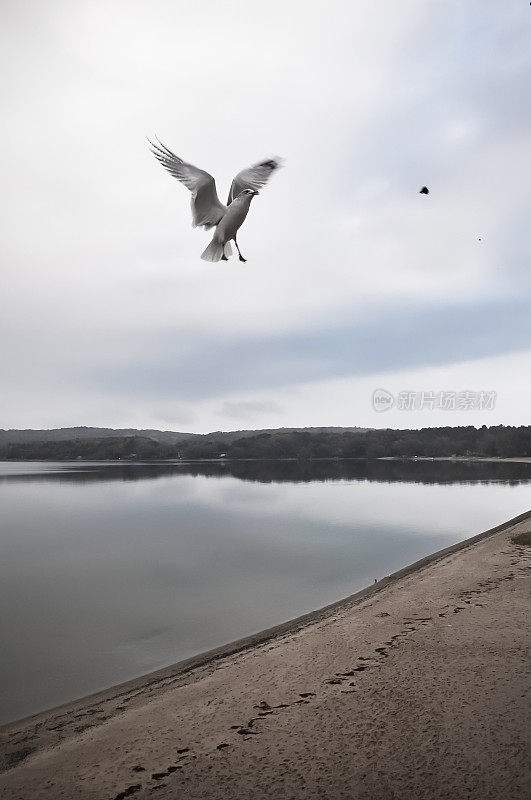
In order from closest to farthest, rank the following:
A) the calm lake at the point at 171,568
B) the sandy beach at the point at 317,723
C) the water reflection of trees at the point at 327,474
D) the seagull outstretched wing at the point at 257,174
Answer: the seagull outstretched wing at the point at 257,174 < the sandy beach at the point at 317,723 < the calm lake at the point at 171,568 < the water reflection of trees at the point at 327,474

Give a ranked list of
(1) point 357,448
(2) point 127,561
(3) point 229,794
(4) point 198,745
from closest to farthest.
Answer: (3) point 229,794 < (4) point 198,745 < (2) point 127,561 < (1) point 357,448

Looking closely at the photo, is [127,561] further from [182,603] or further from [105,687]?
[105,687]

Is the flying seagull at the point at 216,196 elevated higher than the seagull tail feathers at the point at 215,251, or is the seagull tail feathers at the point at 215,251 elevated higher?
the flying seagull at the point at 216,196

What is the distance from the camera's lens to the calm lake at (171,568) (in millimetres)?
7977

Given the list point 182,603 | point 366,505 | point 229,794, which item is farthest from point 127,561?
point 366,505

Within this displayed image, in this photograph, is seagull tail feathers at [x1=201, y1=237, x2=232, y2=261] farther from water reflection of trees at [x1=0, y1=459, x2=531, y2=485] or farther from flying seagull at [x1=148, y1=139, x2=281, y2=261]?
water reflection of trees at [x1=0, y1=459, x2=531, y2=485]

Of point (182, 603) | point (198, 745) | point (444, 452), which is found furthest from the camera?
point (444, 452)

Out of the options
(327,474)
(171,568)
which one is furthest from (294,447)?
(171,568)

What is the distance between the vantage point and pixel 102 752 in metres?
4.57

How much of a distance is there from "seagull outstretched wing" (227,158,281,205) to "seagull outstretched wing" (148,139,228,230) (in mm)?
157

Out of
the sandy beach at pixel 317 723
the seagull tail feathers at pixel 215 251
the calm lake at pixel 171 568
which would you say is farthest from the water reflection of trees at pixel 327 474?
the seagull tail feathers at pixel 215 251

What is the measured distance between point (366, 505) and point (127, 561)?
15.2 m

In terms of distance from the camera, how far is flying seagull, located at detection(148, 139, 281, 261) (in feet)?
6.49

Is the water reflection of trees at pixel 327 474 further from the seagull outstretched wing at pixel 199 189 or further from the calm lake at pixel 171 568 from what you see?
the seagull outstretched wing at pixel 199 189
